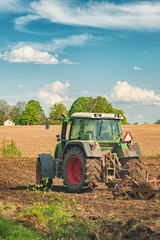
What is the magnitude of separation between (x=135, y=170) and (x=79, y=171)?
165cm

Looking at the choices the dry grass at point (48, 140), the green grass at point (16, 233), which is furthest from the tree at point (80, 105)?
the green grass at point (16, 233)

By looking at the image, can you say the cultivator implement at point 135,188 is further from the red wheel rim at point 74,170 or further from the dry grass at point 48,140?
the dry grass at point 48,140

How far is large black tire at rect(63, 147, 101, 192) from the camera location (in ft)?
30.8

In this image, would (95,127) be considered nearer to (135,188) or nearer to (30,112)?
(135,188)

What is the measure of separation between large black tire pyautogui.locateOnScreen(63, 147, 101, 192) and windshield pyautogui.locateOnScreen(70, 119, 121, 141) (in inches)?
21.3

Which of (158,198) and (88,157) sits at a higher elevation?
(88,157)

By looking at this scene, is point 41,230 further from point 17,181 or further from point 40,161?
point 17,181

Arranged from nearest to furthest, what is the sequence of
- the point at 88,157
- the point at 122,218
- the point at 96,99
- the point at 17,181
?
the point at 122,218 → the point at 88,157 → the point at 17,181 → the point at 96,99

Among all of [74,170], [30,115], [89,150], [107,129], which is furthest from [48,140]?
[30,115]

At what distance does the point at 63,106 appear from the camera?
10100 centimetres

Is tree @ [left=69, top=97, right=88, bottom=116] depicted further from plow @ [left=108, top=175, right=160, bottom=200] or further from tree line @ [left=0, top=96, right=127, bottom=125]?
plow @ [left=108, top=175, right=160, bottom=200]

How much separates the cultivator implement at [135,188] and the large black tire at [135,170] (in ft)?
2.33

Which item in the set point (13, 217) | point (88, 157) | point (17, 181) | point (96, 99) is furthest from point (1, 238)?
point (96, 99)

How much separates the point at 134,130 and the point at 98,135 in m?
51.3
